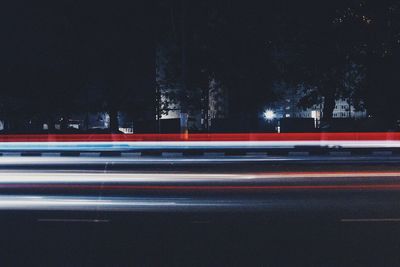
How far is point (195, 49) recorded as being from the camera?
36656mm

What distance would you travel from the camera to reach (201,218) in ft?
31.1

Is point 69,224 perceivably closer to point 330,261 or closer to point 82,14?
point 330,261

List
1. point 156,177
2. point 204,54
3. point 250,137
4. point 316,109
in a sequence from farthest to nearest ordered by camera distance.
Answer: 1. point 316,109
2. point 204,54
3. point 250,137
4. point 156,177

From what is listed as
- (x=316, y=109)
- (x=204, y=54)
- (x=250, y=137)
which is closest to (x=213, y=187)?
(x=250, y=137)

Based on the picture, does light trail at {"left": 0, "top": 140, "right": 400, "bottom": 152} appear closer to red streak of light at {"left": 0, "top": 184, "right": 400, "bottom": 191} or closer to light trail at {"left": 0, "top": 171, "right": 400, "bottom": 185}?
light trail at {"left": 0, "top": 171, "right": 400, "bottom": 185}

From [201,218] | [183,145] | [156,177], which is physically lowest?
[201,218]

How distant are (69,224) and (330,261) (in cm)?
400

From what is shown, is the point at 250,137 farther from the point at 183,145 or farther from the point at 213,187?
the point at 213,187

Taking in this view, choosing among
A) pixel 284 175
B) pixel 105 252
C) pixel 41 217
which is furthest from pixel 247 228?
pixel 284 175

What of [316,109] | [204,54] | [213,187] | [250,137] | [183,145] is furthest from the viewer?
[316,109]

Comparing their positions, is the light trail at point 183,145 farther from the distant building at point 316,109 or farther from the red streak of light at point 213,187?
the red streak of light at point 213,187

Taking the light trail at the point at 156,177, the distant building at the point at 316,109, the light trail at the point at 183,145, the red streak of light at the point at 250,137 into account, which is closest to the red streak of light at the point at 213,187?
the light trail at the point at 156,177

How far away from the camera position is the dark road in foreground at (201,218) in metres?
6.99

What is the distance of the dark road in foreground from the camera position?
275 inches
